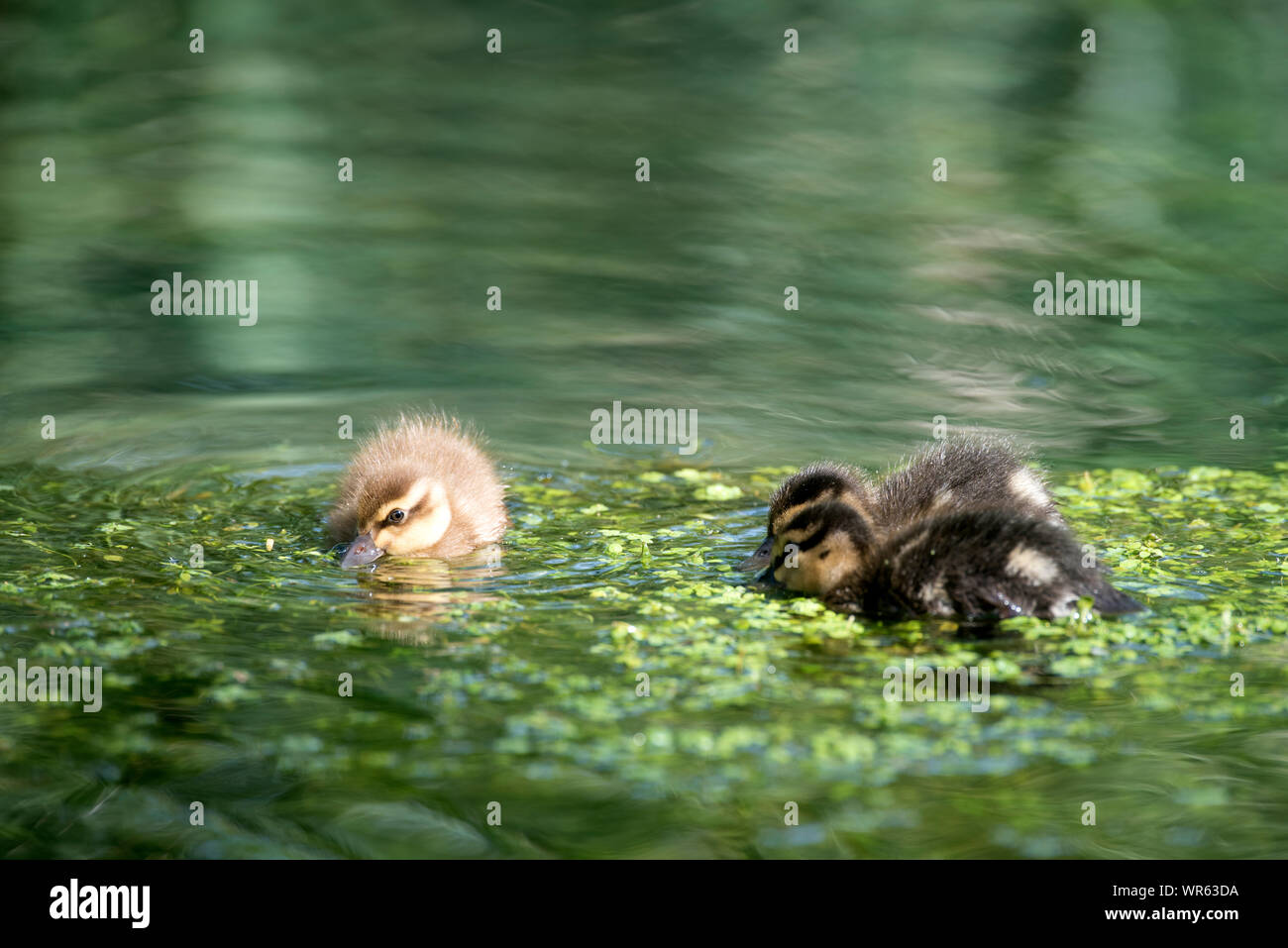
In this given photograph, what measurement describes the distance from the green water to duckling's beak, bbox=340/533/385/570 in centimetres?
8

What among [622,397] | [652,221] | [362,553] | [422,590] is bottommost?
[422,590]

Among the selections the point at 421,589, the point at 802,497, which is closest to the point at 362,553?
the point at 421,589

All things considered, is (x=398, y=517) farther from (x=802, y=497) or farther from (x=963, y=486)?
(x=963, y=486)

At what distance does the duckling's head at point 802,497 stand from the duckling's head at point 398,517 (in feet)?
3.85

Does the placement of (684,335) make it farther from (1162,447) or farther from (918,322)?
(1162,447)

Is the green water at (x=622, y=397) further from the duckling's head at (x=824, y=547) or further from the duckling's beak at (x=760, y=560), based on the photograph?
the duckling's head at (x=824, y=547)

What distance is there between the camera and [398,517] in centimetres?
589

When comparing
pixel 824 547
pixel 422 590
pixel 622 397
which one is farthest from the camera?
pixel 622 397

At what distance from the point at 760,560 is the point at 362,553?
1.39 m

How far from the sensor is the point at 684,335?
896 cm

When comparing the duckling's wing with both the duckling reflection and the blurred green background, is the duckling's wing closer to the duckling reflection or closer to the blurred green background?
the duckling reflection

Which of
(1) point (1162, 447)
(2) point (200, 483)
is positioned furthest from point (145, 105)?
(1) point (1162, 447)

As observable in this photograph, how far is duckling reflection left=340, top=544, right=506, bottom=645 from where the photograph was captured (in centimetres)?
506

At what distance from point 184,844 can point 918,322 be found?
20.2 feet
